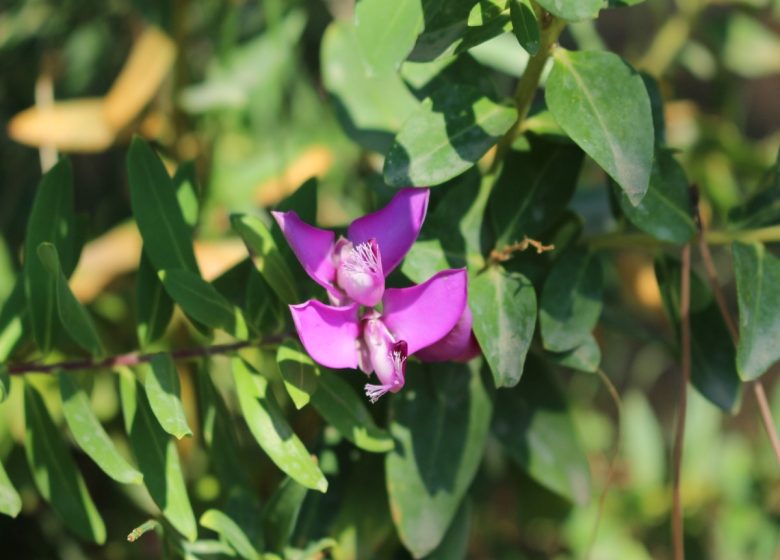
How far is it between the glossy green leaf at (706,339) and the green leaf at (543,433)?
11cm

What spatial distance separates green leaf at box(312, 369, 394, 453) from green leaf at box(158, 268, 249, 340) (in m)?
0.06

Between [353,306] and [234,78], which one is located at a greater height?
[353,306]

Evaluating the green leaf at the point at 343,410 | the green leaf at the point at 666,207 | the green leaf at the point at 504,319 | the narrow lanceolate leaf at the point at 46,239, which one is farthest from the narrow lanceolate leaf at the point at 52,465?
the green leaf at the point at 666,207

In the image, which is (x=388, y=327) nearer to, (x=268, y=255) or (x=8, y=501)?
(x=268, y=255)

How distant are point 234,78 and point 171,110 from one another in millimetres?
78

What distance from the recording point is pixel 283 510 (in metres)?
0.62

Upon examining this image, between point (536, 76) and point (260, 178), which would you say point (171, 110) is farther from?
point (536, 76)

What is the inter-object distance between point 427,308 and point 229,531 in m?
0.20

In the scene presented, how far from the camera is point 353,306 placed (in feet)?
1.67

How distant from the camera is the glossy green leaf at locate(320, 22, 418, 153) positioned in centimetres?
74

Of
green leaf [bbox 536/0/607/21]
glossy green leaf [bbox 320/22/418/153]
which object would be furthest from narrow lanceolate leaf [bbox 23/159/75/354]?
Result: green leaf [bbox 536/0/607/21]

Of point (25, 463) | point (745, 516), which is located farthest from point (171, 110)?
point (745, 516)

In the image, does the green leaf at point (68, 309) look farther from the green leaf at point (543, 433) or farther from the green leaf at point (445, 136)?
the green leaf at point (543, 433)

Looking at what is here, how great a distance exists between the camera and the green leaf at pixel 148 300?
64 centimetres
